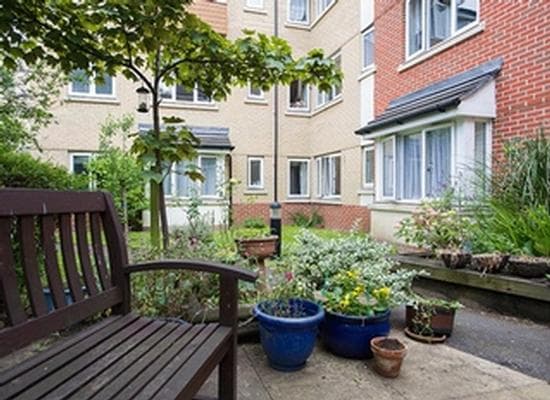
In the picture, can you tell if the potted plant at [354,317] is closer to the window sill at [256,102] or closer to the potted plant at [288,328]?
the potted plant at [288,328]

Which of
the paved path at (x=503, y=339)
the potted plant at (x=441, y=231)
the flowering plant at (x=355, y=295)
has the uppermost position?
the potted plant at (x=441, y=231)

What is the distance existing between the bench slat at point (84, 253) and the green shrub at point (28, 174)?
5.88ft

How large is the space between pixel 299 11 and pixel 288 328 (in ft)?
46.6

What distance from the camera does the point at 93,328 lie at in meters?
1.94

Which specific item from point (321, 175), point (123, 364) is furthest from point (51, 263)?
point (321, 175)

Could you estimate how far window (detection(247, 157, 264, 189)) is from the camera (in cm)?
1338

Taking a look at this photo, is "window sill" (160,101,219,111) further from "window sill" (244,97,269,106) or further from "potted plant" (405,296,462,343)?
"potted plant" (405,296,462,343)

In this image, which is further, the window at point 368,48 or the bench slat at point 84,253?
the window at point 368,48

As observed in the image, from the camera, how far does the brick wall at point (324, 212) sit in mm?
10941

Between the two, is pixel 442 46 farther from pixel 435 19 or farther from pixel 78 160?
pixel 78 160

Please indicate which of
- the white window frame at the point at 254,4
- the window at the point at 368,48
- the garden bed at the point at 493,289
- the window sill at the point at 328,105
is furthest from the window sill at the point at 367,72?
the garden bed at the point at 493,289

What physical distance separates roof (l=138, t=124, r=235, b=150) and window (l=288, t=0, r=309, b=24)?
5.05 m

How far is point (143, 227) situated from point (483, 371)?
34.0 ft

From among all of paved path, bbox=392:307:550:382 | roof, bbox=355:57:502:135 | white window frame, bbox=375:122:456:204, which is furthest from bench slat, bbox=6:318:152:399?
white window frame, bbox=375:122:456:204
